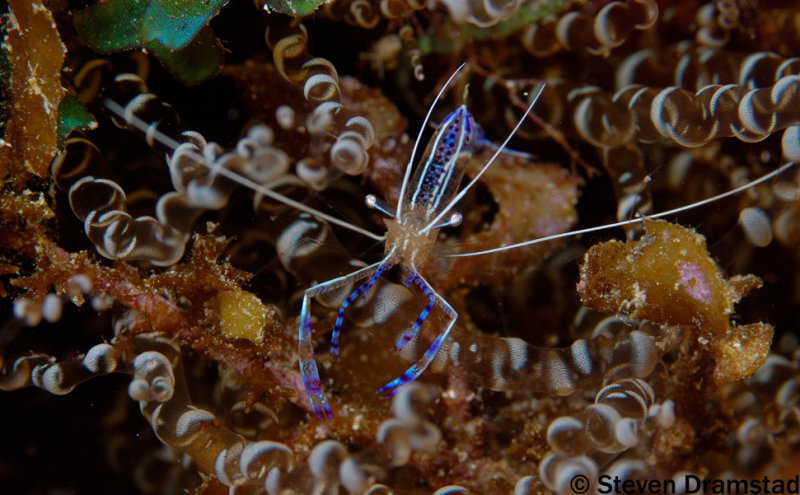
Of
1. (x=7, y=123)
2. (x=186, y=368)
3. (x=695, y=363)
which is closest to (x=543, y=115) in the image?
(x=695, y=363)

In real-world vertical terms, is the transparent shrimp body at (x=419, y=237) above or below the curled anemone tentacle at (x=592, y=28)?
below

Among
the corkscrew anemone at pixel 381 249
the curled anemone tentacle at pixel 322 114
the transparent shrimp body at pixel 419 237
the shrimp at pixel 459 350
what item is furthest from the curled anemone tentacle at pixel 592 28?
the curled anemone tentacle at pixel 322 114

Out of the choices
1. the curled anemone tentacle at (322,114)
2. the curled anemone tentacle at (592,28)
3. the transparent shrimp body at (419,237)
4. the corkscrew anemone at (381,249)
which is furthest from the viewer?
the curled anemone tentacle at (592,28)

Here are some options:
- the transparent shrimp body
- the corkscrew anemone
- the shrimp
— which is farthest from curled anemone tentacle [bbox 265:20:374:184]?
the transparent shrimp body

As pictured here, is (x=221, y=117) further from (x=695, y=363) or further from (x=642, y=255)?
(x=695, y=363)

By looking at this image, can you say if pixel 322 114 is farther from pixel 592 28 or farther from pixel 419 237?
pixel 592 28

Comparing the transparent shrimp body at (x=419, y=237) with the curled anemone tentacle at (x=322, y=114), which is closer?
the curled anemone tentacle at (x=322, y=114)

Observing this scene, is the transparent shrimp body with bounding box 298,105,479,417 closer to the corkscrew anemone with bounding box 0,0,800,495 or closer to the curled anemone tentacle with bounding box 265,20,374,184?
the corkscrew anemone with bounding box 0,0,800,495

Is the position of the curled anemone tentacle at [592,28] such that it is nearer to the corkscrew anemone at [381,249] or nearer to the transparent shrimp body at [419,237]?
the corkscrew anemone at [381,249]
